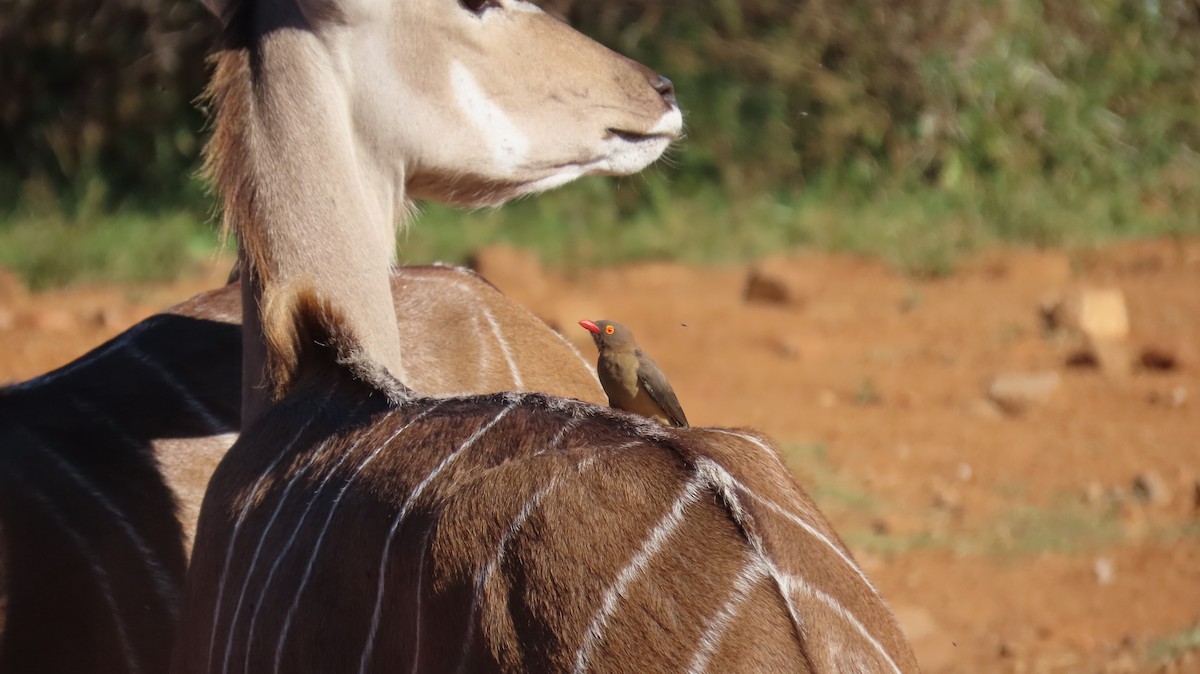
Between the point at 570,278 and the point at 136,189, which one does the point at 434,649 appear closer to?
the point at 570,278

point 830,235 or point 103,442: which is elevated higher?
point 103,442

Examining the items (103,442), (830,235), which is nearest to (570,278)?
(830,235)

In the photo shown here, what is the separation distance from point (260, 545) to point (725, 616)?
891mm

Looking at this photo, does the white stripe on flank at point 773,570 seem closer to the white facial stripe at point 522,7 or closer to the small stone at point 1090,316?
the white facial stripe at point 522,7

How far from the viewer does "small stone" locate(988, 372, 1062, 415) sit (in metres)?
5.58

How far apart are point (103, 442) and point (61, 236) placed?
5.02m

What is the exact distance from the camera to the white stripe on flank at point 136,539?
2.82 metres

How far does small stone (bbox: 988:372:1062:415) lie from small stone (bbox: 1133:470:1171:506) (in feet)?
2.89

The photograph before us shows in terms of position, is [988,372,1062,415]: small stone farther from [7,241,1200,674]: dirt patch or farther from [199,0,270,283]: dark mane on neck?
[199,0,270,283]: dark mane on neck

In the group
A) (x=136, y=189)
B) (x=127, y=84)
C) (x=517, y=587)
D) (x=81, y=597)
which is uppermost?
(x=517, y=587)

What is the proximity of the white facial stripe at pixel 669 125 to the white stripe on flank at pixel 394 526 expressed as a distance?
1135mm

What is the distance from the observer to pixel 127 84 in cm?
895

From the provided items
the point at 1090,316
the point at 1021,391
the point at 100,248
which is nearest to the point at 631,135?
the point at 1021,391

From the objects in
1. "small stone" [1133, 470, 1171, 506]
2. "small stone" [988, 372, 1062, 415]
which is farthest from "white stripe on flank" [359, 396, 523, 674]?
"small stone" [988, 372, 1062, 415]
